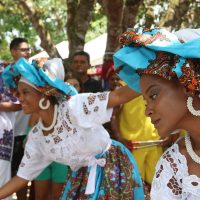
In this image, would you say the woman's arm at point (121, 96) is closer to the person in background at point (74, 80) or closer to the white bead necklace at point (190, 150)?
the white bead necklace at point (190, 150)

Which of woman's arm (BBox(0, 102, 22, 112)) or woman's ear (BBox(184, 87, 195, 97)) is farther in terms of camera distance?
woman's arm (BBox(0, 102, 22, 112))

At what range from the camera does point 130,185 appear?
3162 millimetres

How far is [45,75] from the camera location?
3.19m

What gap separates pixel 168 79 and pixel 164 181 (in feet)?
1.37

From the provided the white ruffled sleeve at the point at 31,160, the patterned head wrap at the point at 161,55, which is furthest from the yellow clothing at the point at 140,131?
the patterned head wrap at the point at 161,55

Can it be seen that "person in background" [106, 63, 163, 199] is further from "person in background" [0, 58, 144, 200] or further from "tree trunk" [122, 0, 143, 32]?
"tree trunk" [122, 0, 143, 32]

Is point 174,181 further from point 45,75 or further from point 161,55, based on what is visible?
point 45,75

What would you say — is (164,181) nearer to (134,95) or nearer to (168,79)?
(168,79)

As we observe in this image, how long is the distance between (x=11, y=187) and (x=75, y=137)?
0.57 m

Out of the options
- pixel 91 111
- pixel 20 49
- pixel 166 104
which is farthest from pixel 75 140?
pixel 20 49

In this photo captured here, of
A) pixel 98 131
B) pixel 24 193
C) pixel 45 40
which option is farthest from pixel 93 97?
pixel 45 40

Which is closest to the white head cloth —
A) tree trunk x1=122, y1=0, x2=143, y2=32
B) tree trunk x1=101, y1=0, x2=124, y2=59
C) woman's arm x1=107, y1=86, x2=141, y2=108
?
woman's arm x1=107, y1=86, x2=141, y2=108

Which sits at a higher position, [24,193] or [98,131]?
[98,131]

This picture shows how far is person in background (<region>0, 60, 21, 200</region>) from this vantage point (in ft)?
13.7
